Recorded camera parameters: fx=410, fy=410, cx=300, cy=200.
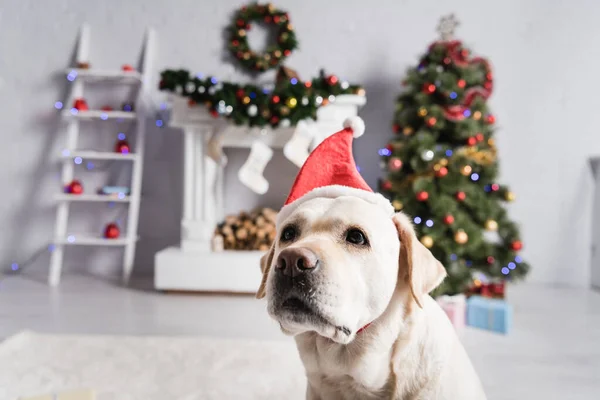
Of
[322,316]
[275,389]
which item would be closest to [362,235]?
[322,316]

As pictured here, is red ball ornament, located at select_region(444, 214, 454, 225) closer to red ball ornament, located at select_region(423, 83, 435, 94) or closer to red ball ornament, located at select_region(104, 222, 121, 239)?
red ball ornament, located at select_region(423, 83, 435, 94)

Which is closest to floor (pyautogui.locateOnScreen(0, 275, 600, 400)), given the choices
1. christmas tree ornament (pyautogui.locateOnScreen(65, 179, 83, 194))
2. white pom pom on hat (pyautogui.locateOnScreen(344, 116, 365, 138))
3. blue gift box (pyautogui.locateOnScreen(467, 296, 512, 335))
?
blue gift box (pyautogui.locateOnScreen(467, 296, 512, 335))

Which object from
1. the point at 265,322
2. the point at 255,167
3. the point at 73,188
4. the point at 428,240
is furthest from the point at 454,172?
the point at 73,188

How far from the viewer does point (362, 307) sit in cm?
75

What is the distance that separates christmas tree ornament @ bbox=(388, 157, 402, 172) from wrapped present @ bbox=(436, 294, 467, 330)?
0.76m

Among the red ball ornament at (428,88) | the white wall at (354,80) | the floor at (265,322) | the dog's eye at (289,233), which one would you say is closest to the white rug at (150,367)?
the floor at (265,322)

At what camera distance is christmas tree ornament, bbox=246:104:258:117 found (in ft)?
8.00

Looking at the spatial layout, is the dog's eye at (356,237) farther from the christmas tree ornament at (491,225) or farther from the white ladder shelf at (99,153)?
the white ladder shelf at (99,153)

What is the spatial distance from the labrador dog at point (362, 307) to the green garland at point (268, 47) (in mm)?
2314

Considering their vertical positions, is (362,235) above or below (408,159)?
below

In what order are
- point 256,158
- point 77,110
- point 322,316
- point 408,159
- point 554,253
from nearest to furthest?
point 322,316 < point 408,159 < point 256,158 < point 77,110 < point 554,253

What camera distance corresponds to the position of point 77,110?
280 cm

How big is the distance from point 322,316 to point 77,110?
2.74 m

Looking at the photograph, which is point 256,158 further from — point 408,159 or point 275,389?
point 275,389
